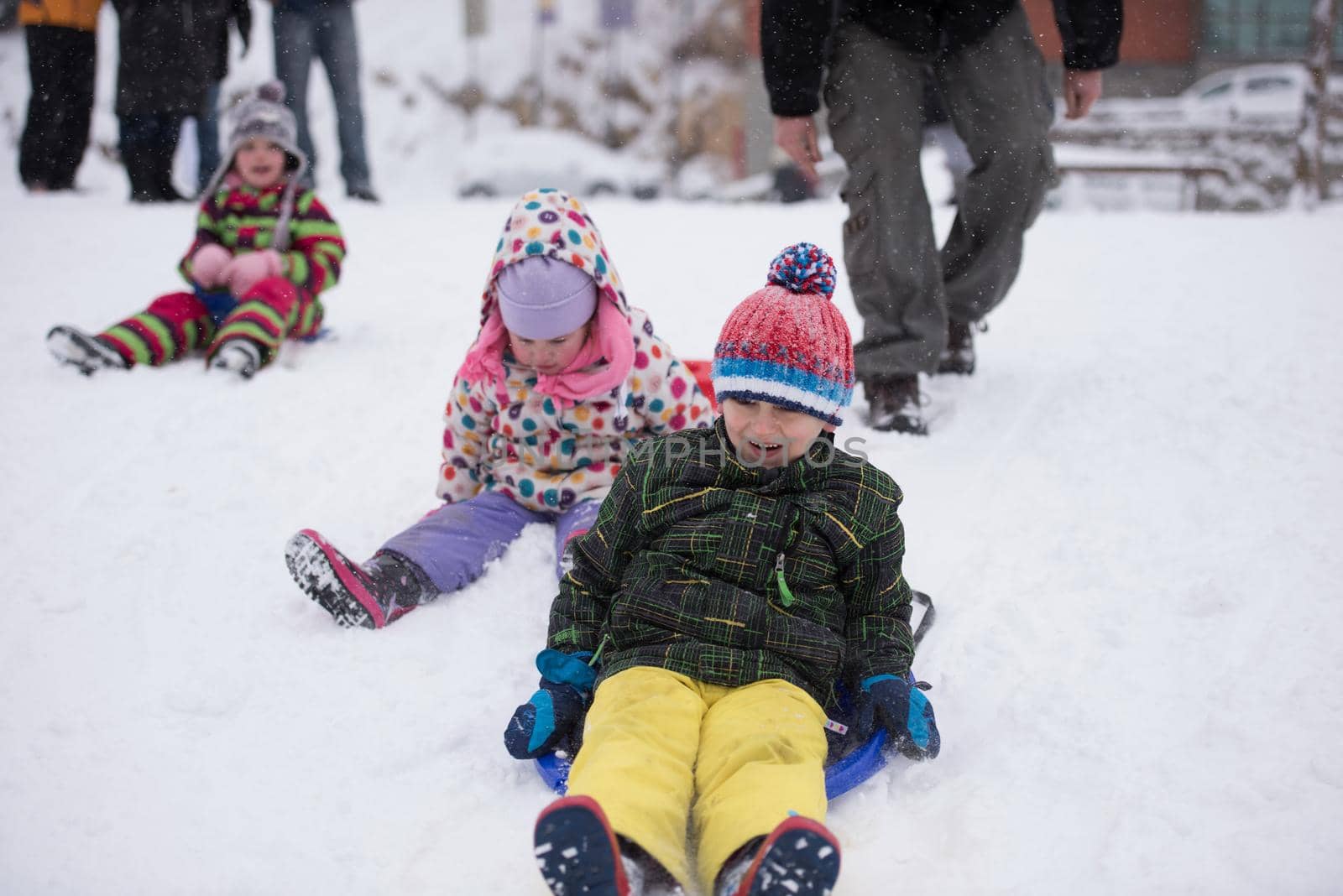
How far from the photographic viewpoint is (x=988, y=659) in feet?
6.48

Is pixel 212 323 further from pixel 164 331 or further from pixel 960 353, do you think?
pixel 960 353

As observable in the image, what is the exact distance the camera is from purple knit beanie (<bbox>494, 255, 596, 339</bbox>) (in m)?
2.28

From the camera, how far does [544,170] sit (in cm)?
1327

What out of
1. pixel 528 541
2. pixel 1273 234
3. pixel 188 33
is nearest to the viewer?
pixel 528 541

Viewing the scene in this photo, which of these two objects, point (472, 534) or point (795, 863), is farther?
point (472, 534)

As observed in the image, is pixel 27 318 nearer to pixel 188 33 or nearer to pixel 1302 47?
pixel 188 33

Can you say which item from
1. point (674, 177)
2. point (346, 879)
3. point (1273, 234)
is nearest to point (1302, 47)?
point (674, 177)

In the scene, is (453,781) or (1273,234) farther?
(1273,234)

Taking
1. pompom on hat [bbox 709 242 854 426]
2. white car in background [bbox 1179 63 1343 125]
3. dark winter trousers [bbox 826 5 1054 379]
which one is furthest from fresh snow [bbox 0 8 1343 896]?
white car in background [bbox 1179 63 1343 125]

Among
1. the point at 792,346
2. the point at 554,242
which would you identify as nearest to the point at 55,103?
the point at 554,242

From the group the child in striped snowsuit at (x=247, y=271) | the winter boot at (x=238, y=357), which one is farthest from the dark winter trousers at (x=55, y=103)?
the winter boot at (x=238, y=357)

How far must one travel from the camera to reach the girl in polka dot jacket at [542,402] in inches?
90.0

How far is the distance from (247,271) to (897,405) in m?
2.31

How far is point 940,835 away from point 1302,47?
20394mm
